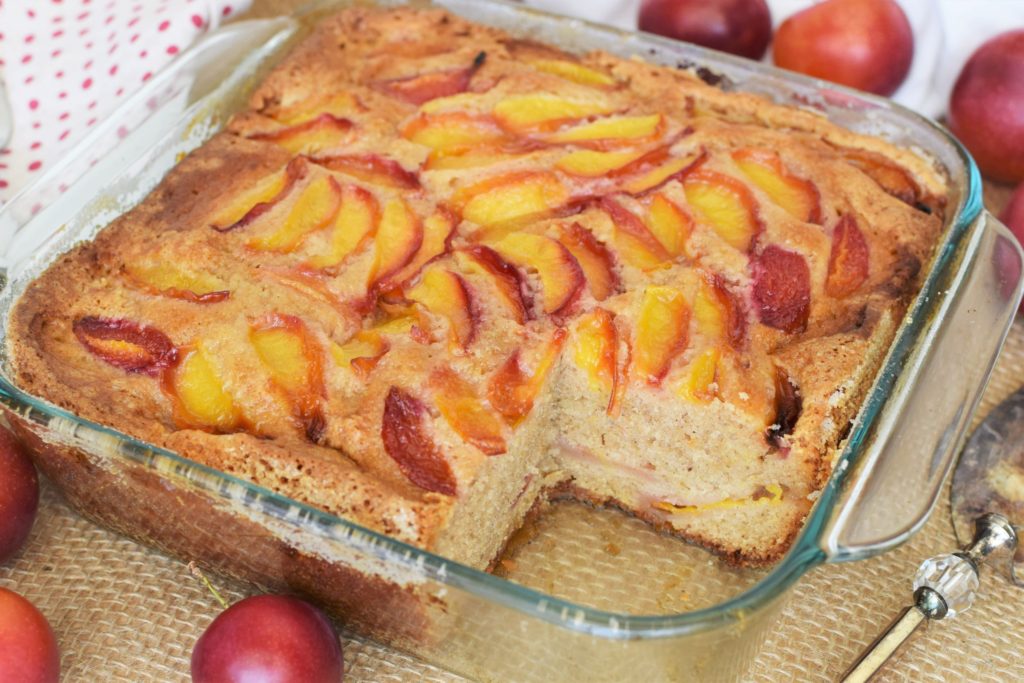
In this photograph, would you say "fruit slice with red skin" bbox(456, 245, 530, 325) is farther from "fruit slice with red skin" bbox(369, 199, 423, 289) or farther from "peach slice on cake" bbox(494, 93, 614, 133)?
"peach slice on cake" bbox(494, 93, 614, 133)

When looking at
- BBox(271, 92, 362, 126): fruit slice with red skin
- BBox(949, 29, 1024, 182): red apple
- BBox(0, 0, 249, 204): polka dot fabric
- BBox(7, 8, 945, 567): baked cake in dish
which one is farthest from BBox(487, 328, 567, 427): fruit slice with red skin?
BBox(949, 29, 1024, 182): red apple

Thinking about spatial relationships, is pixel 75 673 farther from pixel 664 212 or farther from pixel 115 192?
pixel 664 212

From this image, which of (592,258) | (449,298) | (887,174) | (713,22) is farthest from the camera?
(713,22)

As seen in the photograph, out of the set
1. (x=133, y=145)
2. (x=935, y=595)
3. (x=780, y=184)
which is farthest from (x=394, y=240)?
(x=935, y=595)

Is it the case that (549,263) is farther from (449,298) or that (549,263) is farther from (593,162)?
(593,162)

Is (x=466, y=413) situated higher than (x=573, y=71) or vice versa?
(x=573, y=71)

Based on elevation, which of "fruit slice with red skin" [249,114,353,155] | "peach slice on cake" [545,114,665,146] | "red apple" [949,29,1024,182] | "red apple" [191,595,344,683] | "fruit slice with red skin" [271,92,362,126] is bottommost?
"red apple" [191,595,344,683]

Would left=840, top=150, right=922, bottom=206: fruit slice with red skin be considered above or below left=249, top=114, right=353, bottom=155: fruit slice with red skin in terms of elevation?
below
